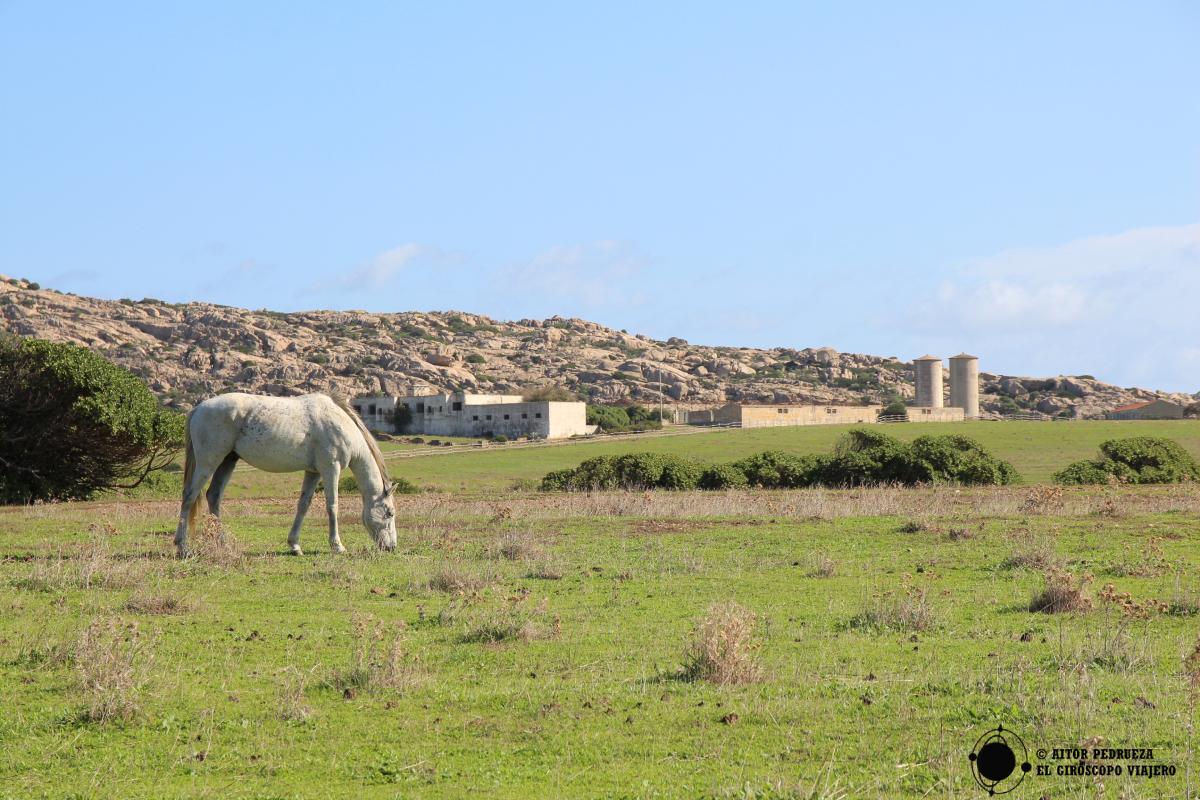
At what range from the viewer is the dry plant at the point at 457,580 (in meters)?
16.5

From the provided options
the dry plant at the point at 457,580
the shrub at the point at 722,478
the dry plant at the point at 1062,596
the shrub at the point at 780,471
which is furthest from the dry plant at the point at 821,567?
the shrub at the point at 722,478

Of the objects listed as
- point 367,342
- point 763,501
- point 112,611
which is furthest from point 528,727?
point 367,342

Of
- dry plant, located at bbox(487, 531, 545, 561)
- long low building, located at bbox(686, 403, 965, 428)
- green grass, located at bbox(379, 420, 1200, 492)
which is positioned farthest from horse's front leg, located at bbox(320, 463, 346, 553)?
long low building, located at bbox(686, 403, 965, 428)

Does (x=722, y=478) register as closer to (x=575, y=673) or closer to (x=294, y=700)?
(x=575, y=673)

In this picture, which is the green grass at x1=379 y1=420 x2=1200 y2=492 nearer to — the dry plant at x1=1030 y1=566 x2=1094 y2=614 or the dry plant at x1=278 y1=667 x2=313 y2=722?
the dry plant at x1=1030 y1=566 x2=1094 y2=614

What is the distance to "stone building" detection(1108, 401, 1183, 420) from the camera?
130m

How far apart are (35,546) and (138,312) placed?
18053 cm

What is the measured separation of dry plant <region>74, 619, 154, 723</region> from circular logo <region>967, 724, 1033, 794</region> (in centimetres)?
645

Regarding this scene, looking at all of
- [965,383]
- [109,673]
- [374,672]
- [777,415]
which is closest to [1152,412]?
[965,383]

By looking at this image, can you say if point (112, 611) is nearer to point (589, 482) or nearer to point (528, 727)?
point (528, 727)

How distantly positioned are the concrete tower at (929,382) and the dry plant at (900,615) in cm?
14189

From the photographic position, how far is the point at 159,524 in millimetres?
26594

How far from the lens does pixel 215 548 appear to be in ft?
61.5

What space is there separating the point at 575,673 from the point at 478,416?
98443 millimetres
